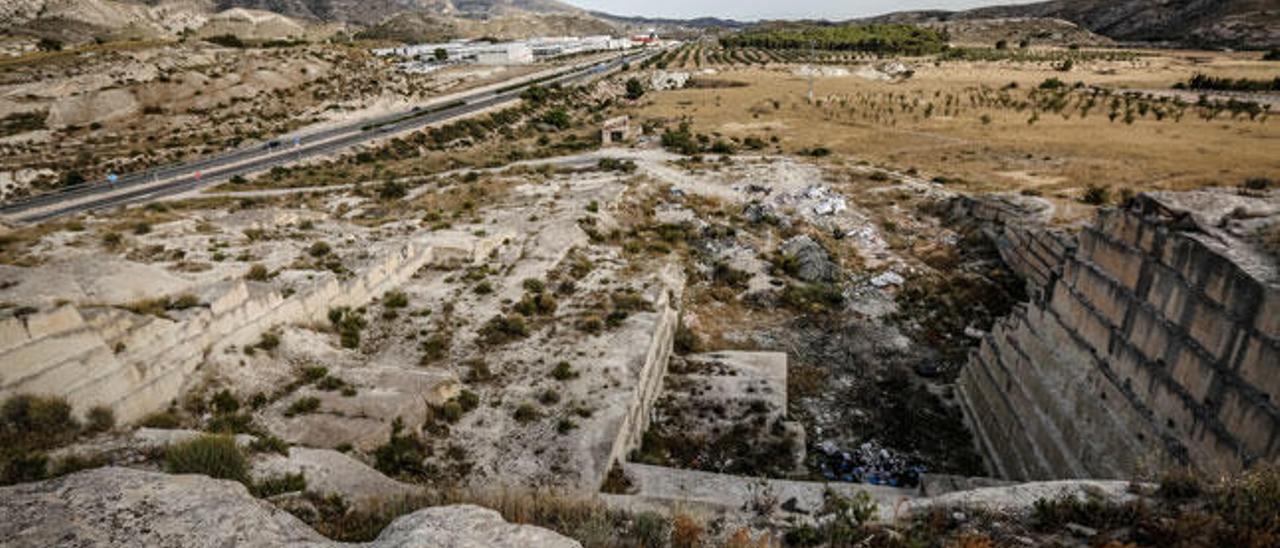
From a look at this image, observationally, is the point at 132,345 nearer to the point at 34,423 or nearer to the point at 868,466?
the point at 34,423

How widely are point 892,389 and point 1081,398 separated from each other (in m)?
6.28

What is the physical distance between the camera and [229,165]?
1799 inches

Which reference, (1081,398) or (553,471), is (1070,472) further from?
(553,471)

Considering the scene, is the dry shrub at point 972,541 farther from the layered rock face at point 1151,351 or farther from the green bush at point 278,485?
the green bush at point 278,485

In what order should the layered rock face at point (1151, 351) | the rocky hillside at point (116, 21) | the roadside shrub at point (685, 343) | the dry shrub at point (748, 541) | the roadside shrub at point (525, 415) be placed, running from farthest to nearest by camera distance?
the rocky hillside at point (116, 21)
the roadside shrub at point (685, 343)
the roadside shrub at point (525, 415)
the layered rock face at point (1151, 351)
the dry shrub at point (748, 541)

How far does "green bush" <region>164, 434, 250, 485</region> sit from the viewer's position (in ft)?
28.7

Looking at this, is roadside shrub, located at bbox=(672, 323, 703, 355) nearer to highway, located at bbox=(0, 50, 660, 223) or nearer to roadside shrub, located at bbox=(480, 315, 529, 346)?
roadside shrub, located at bbox=(480, 315, 529, 346)

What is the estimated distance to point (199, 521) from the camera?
6.68m

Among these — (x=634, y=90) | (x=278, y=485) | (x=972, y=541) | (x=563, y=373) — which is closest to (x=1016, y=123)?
(x=634, y=90)

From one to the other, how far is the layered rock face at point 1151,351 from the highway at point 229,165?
40.1 metres

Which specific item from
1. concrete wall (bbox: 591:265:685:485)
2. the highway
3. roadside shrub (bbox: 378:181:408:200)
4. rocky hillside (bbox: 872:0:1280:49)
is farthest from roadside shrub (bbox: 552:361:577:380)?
rocky hillside (bbox: 872:0:1280:49)

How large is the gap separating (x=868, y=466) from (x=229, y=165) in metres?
48.6

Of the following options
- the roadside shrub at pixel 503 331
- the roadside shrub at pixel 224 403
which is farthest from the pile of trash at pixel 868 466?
the roadside shrub at pixel 224 403

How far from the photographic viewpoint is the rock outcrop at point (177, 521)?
250 inches
